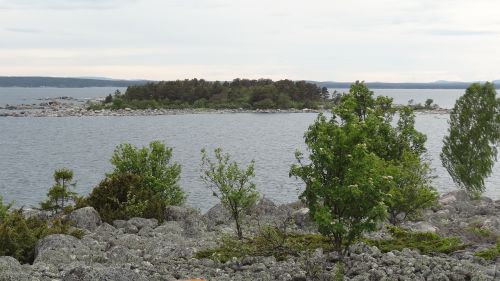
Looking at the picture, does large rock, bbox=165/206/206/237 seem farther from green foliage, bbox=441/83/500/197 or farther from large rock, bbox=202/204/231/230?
green foliage, bbox=441/83/500/197

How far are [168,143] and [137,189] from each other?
214 ft

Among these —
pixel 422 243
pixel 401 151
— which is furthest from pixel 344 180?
pixel 401 151

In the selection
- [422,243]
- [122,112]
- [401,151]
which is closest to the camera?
[422,243]

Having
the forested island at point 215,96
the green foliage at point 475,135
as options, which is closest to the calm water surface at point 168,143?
the green foliage at point 475,135

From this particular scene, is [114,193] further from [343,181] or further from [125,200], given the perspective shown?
[343,181]

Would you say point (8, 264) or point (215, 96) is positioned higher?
point (215, 96)

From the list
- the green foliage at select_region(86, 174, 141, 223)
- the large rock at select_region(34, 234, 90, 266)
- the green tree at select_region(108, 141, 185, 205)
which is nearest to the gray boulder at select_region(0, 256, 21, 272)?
the large rock at select_region(34, 234, 90, 266)

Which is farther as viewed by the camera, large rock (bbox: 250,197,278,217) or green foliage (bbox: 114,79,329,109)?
green foliage (bbox: 114,79,329,109)

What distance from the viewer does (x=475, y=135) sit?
40344mm

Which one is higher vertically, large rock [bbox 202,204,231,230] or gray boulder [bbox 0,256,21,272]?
gray boulder [bbox 0,256,21,272]

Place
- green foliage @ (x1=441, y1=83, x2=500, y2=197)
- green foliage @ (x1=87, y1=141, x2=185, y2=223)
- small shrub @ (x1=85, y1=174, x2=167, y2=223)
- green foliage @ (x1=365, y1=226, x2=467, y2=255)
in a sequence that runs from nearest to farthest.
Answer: green foliage @ (x1=365, y1=226, x2=467, y2=255) → small shrub @ (x1=85, y1=174, x2=167, y2=223) → green foliage @ (x1=87, y1=141, x2=185, y2=223) → green foliage @ (x1=441, y1=83, x2=500, y2=197)

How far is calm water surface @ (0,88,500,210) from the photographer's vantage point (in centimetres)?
5475

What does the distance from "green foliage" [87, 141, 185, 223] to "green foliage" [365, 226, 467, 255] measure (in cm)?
1201

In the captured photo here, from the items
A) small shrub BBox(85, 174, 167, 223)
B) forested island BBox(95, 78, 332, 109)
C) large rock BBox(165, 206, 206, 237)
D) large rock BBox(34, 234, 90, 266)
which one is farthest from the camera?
forested island BBox(95, 78, 332, 109)
